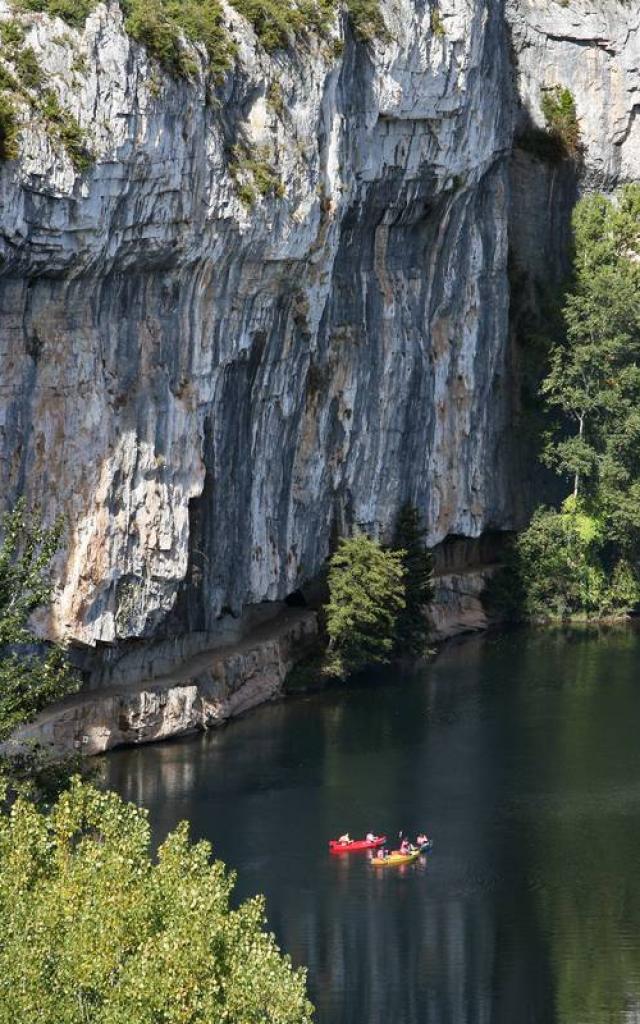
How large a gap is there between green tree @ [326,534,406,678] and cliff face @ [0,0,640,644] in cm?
90

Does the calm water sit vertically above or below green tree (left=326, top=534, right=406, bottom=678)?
below

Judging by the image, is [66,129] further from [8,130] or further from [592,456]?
[592,456]

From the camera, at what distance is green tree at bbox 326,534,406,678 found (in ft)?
183

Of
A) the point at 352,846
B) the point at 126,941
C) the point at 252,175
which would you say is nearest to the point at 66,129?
the point at 252,175

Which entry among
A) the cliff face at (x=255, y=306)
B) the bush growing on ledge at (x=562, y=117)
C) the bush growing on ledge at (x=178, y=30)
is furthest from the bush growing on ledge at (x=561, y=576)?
the bush growing on ledge at (x=178, y=30)

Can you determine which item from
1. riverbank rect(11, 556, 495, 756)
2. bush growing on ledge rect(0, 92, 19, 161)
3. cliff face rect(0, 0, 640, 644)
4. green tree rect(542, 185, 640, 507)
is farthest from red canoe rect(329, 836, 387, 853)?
green tree rect(542, 185, 640, 507)

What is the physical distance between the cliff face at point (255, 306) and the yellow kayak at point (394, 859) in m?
8.33

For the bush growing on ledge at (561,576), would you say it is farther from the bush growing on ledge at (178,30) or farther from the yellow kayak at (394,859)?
the yellow kayak at (394,859)

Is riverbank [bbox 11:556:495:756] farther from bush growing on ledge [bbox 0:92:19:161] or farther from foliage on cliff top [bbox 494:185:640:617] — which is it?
bush growing on ledge [bbox 0:92:19:161]

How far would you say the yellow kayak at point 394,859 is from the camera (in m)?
42.6

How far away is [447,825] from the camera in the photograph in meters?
44.9

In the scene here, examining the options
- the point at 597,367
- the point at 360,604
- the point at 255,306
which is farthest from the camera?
the point at 597,367

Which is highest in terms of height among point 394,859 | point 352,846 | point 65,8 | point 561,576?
point 65,8

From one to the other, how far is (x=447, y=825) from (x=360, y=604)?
11571 mm
